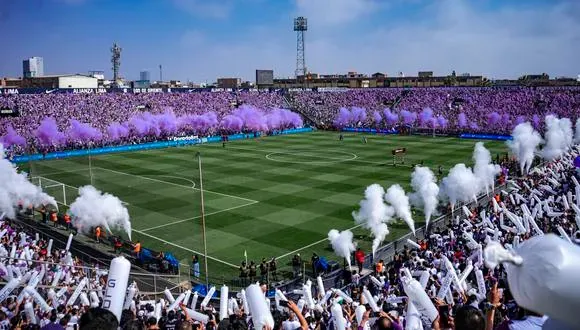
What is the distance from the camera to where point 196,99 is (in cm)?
8362

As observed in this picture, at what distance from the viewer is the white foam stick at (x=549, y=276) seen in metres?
2.44

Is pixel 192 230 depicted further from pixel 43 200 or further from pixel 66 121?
pixel 66 121

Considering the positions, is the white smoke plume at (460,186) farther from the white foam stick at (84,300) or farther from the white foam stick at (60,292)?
the white foam stick at (60,292)

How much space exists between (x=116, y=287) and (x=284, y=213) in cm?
2426

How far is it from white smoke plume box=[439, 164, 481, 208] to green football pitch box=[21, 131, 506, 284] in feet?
8.25

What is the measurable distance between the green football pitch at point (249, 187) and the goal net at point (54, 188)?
128 millimetres

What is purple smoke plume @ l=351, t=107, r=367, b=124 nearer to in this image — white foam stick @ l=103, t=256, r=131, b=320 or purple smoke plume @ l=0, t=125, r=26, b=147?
purple smoke plume @ l=0, t=125, r=26, b=147

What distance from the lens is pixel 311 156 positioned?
53094 millimetres

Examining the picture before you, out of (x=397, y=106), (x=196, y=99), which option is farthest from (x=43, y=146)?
(x=397, y=106)

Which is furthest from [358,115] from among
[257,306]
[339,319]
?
[257,306]

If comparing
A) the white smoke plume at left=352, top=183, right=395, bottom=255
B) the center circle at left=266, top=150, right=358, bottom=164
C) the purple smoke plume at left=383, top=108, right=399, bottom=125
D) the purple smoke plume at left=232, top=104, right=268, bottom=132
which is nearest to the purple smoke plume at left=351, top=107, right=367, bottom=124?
the purple smoke plume at left=383, top=108, right=399, bottom=125

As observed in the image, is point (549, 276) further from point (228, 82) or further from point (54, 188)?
point (228, 82)

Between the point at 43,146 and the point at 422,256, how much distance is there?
48.5 metres

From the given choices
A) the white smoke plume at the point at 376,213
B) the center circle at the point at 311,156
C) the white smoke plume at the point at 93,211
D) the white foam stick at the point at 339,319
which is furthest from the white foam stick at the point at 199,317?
the center circle at the point at 311,156
